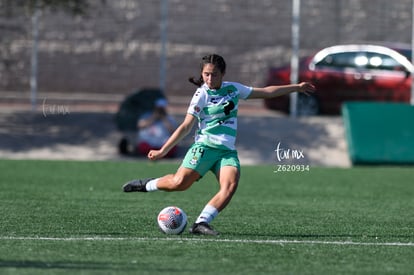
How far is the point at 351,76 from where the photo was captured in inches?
1072

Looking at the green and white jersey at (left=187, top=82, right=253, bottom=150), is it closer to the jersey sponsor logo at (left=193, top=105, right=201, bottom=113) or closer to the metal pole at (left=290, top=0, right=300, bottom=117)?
the jersey sponsor logo at (left=193, top=105, right=201, bottom=113)

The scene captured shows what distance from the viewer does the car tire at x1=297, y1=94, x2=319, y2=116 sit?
26.9 m

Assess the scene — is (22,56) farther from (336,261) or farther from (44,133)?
(336,261)

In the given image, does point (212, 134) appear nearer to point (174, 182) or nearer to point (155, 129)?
point (174, 182)

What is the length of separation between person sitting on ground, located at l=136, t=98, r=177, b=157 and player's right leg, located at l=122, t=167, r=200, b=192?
12.6 metres

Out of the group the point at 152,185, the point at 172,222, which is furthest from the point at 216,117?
the point at 172,222

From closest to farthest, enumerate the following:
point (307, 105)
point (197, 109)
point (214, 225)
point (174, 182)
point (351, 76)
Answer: point (197, 109)
point (174, 182)
point (214, 225)
point (307, 105)
point (351, 76)

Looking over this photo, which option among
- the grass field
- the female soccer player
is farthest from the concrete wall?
the female soccer player

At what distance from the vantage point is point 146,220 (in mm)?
11148

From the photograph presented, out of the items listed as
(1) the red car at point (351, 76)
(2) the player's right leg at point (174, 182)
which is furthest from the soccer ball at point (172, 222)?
(1) the red car at point (351, 76)

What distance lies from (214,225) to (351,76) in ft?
55.6

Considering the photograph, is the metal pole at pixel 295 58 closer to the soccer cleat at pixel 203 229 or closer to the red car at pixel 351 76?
the red car at pixel 351 76

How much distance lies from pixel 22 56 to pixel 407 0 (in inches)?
460

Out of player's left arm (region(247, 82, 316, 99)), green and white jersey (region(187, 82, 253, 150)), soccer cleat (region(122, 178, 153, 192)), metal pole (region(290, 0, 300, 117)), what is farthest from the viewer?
metal pole (region(290, 0, 300, 117))
